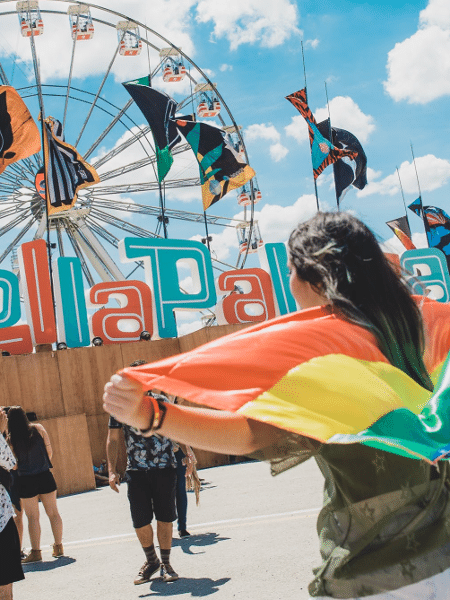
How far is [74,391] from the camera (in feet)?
43.7

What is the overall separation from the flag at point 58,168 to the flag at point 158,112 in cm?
200

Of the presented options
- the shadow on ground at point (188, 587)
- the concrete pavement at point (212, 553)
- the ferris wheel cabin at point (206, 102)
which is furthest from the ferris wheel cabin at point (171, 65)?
the shadow on ground at point (188, 587)

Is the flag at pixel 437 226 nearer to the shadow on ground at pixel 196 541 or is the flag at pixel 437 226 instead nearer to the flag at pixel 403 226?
the flag at pixel 403 226

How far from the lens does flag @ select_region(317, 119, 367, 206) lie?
20.6 metres

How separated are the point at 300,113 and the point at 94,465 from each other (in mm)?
11743

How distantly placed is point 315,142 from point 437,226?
8.25 metres

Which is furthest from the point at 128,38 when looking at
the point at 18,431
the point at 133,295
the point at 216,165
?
the point at 18,431

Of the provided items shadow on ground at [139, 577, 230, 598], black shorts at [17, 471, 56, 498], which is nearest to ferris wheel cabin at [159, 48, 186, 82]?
black shorts at [17, 471, 56, 498]

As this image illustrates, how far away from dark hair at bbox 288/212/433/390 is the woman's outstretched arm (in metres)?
0.37

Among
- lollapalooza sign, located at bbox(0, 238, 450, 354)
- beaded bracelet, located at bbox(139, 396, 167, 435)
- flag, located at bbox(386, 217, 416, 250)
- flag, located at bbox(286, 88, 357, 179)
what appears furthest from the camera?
flag, located at bbox(386, 217, 416, 250)

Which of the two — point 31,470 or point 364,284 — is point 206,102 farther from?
point 364,284

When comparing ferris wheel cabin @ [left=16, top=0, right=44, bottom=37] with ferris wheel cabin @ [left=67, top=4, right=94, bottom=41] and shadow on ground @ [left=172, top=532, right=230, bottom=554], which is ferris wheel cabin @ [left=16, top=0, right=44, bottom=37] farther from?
shadow on ground @ [left=172, top=532, right=230, bottom=554]

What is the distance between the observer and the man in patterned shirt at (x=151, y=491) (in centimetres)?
519

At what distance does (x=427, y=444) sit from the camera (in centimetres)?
169
